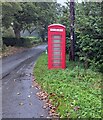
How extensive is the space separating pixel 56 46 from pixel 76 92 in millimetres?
5779

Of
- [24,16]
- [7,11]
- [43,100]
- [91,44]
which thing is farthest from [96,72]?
[24,16]

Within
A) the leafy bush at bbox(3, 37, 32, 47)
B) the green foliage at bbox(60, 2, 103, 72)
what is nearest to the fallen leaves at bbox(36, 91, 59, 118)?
the green foliage at bbox(60, 2, 103, 72)

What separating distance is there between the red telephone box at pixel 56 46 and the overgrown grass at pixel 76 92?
2093mm

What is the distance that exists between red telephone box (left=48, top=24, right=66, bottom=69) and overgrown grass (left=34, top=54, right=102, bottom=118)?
209 centimetres

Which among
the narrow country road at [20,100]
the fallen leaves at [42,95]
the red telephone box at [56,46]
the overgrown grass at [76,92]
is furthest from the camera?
the red telephone box at [56,46]

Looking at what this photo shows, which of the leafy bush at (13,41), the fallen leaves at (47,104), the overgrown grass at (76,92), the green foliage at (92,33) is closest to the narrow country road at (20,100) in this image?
the fallen leaves at (47,104)

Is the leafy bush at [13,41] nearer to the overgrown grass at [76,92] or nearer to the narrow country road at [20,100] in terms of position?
the narrow country road at [20,100]

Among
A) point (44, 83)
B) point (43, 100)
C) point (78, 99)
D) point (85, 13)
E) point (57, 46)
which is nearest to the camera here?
point (78, 99)

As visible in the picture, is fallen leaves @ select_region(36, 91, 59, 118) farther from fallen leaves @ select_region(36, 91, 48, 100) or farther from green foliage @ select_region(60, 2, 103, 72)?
green foliage @ select_region(60, 2, 103, 72)

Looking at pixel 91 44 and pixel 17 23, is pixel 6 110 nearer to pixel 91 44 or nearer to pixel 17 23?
pixel 91 44

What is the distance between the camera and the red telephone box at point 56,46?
13.0 metres

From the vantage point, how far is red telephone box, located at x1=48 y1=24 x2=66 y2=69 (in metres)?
13.0

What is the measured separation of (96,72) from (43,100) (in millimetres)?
3773

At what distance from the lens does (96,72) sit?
11.0 meters
